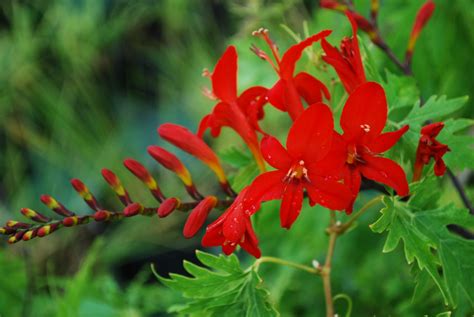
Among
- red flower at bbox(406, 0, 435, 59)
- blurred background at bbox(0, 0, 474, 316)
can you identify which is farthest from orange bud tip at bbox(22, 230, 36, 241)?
blurred background at bbox(0, 0, 474, 316)

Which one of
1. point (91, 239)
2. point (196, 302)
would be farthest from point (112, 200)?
point (196, 302)

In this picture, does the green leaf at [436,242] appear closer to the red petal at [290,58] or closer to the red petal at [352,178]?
the red petal at [352,178]

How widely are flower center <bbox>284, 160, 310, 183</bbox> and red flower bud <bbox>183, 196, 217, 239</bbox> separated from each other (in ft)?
0.33

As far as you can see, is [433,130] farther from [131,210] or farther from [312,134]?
[131,210]

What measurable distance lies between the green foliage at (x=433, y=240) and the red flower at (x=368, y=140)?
29 mm

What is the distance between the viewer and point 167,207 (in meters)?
0.69

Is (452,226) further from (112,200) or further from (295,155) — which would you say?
(112,200)

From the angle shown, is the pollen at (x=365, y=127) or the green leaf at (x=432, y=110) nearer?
the pollen at (x=365, y=127)

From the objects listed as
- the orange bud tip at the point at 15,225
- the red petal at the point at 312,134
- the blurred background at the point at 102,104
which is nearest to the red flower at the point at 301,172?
the red petal at the point at 312,134

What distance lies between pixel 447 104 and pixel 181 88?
1.93m

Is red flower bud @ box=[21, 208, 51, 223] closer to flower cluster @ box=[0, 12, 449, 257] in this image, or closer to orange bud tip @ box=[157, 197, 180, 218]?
flower cluster @ box=[0, 12, 449, 257]

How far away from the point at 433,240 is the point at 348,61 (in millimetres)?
204

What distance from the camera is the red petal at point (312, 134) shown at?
2.01 feet

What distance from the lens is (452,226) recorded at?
79 cm
